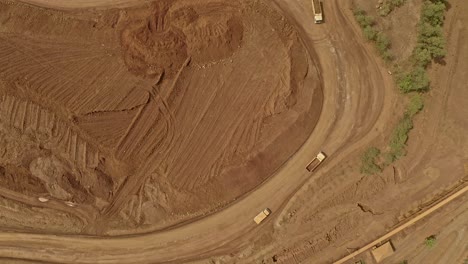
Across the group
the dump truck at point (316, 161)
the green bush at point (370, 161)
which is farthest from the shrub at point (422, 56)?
the dump truck at point (316, 161)

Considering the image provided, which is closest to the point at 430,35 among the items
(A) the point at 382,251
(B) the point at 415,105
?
(B) the point at 415,105

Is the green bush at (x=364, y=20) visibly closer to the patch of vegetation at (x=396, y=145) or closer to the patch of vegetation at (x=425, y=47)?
the patch of vegetation at (x=425, y=47)

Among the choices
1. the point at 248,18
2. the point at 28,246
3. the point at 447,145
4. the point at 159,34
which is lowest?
the point at 447,145

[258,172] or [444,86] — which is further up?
[258,172]

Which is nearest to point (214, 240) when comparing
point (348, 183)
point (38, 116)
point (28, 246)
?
point (348, 183)

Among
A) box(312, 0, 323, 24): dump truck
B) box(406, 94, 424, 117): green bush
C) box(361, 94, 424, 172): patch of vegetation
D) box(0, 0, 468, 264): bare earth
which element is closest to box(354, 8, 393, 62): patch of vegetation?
box(0, 0, 468, 264): bare earth

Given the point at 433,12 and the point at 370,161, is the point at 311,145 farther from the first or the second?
the point at 433,12

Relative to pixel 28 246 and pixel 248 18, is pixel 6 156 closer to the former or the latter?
pixel 28 246

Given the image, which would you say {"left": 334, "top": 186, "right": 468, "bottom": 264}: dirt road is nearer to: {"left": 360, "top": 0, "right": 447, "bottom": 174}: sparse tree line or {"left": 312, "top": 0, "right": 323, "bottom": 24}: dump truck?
{"left": 360, "top": 0, "right": 447, "bottom": 174}: sparse tree line
